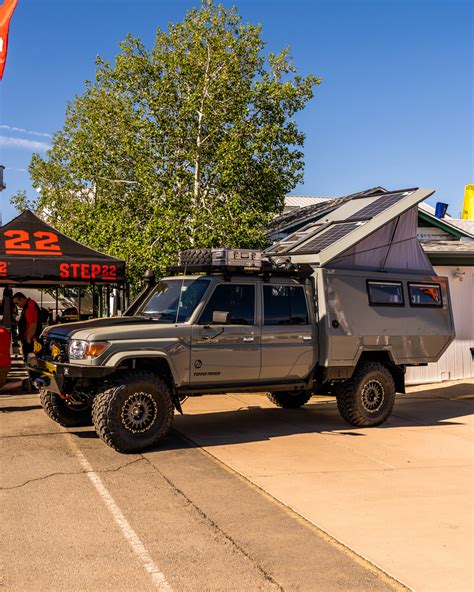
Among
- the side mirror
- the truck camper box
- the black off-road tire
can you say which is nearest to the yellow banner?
the truck camper box

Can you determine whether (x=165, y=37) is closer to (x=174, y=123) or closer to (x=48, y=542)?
(x=174, y=123)

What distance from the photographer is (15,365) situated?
16.8 m

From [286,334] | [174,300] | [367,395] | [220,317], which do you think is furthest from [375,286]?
[174,300]

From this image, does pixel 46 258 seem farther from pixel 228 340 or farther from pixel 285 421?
pixel 285 421

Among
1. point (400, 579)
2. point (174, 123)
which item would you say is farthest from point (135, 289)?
point (400, 579)

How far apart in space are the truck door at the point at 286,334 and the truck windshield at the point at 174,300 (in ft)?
3.16

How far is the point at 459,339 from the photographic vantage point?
14.7 metres

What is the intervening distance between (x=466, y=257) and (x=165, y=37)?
11740 mm

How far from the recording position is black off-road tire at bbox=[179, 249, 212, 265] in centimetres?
900

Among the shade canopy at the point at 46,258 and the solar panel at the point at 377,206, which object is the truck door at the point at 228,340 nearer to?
the solar panel at the point at 377,206

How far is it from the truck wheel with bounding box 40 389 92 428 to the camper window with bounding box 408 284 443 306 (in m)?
4.99

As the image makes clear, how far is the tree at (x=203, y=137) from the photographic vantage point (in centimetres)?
1798

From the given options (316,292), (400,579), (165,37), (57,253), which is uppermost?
(165,37)

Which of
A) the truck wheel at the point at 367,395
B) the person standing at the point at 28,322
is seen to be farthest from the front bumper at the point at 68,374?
the person standing at the point at 28,322
